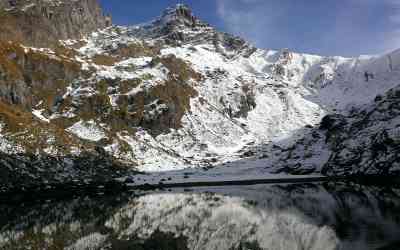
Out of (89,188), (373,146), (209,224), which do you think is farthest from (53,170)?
(373,146)

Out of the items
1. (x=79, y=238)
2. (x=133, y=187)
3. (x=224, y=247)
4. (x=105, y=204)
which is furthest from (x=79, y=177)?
(x=224, y=247)

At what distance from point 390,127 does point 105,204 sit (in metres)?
109

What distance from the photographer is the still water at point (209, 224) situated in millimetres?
55906

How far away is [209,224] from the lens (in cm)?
7194

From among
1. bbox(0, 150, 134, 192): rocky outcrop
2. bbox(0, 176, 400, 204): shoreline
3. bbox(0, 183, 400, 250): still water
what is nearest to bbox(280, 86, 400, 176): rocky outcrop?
bbox(0, 176, 400, 204): shoreline

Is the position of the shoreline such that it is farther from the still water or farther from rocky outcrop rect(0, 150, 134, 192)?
the still water

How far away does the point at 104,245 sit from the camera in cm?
5628

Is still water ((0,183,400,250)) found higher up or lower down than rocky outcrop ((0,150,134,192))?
lower down

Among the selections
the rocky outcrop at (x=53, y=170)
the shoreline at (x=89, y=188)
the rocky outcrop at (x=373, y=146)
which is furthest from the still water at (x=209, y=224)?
the rocky outcrop at (x=373, y=146)

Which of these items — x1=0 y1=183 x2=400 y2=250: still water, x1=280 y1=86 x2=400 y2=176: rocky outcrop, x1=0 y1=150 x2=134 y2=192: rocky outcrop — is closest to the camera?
x1=0 y1=183 x2=400 y2=250: still water

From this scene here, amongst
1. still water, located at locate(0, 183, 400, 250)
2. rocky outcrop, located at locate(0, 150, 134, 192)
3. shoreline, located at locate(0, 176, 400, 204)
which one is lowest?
still water, located at locate(0, 183, 400, 250)

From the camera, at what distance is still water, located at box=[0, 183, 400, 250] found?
55.9 m

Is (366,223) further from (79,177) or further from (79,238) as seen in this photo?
(79,177)

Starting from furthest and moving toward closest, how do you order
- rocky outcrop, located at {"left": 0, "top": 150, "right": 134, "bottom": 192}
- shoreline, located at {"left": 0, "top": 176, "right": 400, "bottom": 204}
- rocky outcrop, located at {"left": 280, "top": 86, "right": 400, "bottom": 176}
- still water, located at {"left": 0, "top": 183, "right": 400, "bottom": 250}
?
rocky outcrop, located at {"left": 280, "top": 86, "right": 400, "bottom": 176}, rocky outcrop, located at {"left": 0, "top": 150, "right": 134, "bottom": 192}, shoreline, located at {"left": 0, "top": 176, "right": 400, "bottom": 204}, still water, located at {"left": 0, "top": 183, "right": 400, "bottom": 250}
